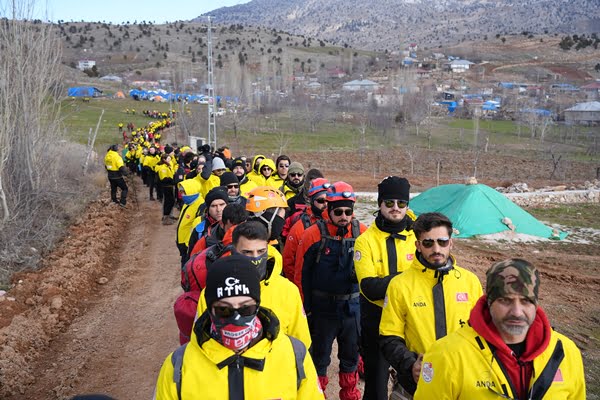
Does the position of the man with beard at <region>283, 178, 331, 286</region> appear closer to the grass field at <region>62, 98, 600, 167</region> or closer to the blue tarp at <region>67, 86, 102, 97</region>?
the grass field at <region>62, 98, 600, 167</region>

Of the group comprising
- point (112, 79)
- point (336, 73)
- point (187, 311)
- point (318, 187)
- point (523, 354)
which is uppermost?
point (336, 73)

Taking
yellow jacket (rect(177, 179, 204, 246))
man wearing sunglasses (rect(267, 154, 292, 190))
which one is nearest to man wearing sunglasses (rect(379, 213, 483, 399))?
yellow jacket (rect(177, 179, 204, 246))

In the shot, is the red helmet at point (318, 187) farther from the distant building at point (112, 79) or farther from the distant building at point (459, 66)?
the distant building at point (459, 66)

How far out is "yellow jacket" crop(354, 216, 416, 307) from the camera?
403cm

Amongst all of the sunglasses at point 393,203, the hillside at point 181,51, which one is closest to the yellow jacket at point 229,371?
the sunglasses at point 393,203

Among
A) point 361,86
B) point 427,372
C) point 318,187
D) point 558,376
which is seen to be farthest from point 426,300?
point 361,86

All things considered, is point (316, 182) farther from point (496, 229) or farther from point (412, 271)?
point (496, 229)

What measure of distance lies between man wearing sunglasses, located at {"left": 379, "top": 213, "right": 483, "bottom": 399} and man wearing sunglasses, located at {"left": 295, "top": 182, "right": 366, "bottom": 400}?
1235 millimetres

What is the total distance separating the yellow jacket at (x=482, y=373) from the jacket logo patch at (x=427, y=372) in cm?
3

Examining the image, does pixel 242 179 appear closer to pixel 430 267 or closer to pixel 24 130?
pixel 430 267

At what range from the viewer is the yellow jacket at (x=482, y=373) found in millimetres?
2408

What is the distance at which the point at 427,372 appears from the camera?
8.60 feet

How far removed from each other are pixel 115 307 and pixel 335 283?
500cm

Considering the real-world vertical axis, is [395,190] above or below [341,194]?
above
